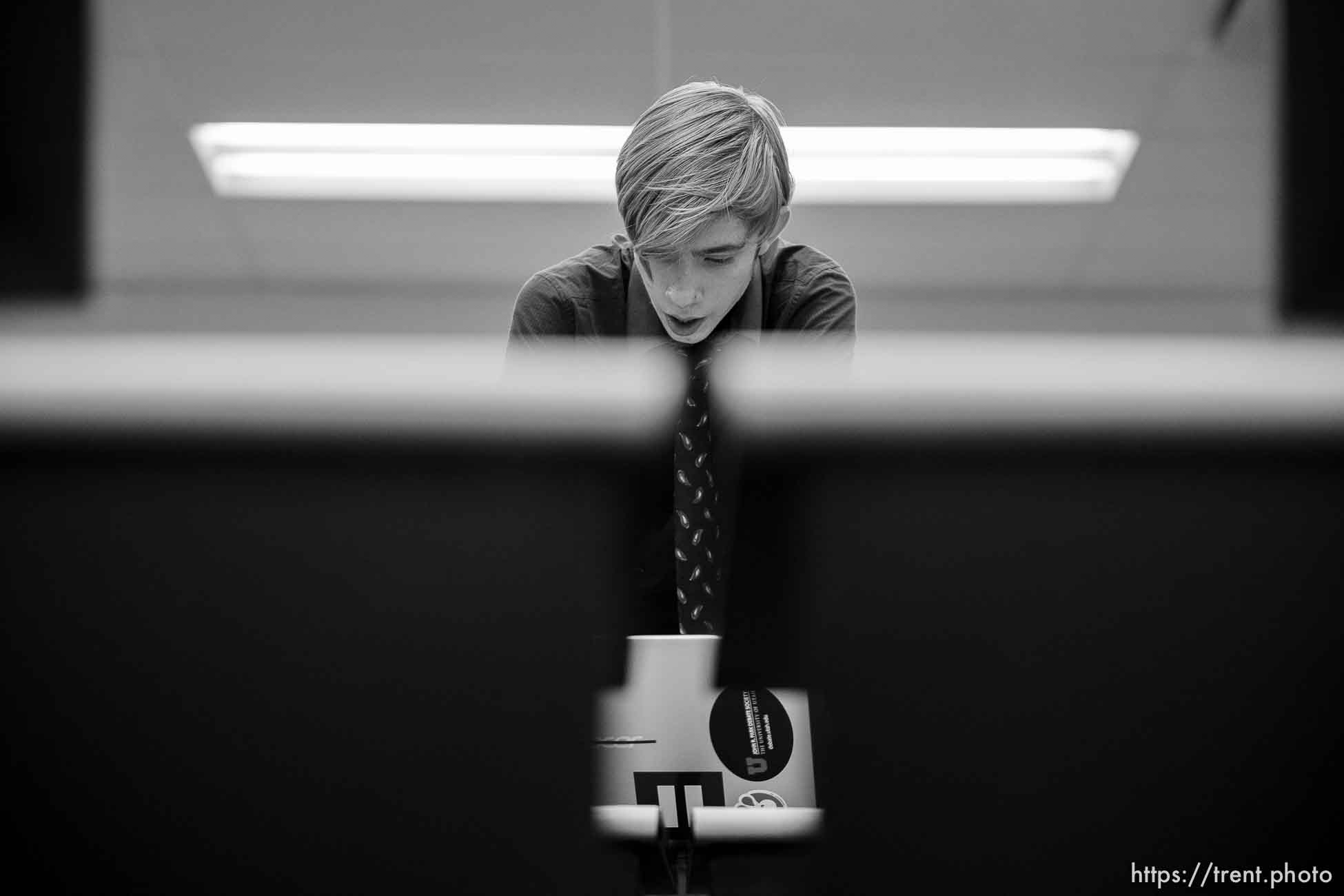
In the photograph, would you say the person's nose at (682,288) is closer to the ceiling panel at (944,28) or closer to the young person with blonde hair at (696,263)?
the young person with blonde hair at (696,263)

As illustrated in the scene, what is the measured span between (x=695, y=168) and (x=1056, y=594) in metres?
0.75

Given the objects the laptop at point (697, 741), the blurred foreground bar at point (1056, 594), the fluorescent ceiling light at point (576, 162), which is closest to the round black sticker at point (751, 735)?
the laptop at point (697, 741)

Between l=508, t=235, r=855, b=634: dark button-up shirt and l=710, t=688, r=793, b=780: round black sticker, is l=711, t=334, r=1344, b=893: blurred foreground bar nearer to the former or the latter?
l=710, t=688, r=793, b=780: round black sticker

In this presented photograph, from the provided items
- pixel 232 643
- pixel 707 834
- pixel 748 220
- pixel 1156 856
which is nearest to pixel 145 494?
pixel 232 643

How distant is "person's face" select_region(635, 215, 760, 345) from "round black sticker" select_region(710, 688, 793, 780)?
0.58 metres

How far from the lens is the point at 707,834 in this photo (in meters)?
0.51

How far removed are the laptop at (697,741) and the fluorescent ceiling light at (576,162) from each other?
3.36 meters

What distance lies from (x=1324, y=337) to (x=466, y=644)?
30 centimetres

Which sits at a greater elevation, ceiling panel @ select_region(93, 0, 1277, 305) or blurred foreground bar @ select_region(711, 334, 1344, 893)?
ceiling panel @ select_region(93, 0, 1277, 305)

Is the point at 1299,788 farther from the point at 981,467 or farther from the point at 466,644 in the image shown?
the point at 466,644

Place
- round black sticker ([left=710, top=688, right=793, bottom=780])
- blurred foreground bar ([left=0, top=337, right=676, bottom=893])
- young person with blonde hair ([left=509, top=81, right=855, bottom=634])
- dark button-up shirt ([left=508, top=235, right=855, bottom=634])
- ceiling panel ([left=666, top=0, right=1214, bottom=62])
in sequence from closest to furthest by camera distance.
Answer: blurred foreground bar ([left=0, top=337, right=676, bottom=893])
round black sticker ([left=710, top=688, right=793, bottom=780])
young person with blonde hair ([left=509, top=81, right=855, bottom=634])
dark button-up shirt ([left=508, top=235, right=855, bottom=634])
ceiling panel ([left=666, top=0, right=1214, bottom=62])

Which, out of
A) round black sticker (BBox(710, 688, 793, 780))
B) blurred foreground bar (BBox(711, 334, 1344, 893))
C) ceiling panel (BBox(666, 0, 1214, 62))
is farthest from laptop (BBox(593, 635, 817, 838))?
ceiling panel (BBox(666, 0, 1214, 62))

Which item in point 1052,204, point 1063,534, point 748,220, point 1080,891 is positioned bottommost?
point 1080,891

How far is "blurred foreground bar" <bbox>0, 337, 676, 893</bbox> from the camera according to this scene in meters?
0.40
